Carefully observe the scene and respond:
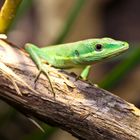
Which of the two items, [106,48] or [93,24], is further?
[93,24]

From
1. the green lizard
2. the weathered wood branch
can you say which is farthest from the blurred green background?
the weathered wood branch

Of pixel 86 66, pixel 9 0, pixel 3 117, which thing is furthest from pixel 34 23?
pixel 9 0

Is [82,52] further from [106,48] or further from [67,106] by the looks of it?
[67,106]

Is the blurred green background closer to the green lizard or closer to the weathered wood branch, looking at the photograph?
the green lizard

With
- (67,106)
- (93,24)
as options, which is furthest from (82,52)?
(93,24)

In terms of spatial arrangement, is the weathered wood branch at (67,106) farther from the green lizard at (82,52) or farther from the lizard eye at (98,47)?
the lizard eye at (98,47)

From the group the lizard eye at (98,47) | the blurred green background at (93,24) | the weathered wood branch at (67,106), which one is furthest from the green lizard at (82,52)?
the blurred green background at (93,24)

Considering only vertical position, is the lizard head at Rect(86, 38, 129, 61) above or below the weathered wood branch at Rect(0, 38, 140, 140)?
above
